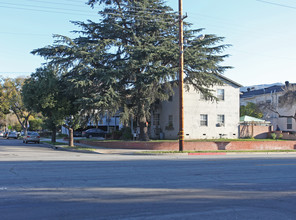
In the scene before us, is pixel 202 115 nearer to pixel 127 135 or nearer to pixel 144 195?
pixel 127 135

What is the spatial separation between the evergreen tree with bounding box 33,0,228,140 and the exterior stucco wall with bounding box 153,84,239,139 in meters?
4.53

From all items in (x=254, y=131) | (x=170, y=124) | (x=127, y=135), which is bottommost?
(x=127, y=135)

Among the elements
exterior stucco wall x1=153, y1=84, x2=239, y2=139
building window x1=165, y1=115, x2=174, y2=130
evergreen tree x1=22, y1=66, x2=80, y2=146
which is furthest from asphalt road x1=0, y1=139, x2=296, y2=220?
building window x1=165, y1=115, x2=174, y2=130

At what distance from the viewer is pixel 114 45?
26.8 meters

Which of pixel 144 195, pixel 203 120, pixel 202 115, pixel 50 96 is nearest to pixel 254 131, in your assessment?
pixel 203 120

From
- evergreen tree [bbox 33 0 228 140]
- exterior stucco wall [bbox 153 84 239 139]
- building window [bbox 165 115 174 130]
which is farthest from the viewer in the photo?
building window [bbox 165 115 174 130]

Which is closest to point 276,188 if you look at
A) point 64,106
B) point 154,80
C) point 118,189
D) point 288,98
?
point 118,189

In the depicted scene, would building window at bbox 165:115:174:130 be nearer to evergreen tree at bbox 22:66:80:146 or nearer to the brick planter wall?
the brick planter wall

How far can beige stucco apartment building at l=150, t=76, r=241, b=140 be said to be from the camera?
3209 centimetres

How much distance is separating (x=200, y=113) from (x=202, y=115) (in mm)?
364

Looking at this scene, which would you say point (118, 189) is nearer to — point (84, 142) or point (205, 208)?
point (205, 208)

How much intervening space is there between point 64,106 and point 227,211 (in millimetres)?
22753

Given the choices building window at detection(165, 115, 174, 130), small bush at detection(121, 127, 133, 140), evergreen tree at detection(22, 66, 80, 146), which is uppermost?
evergreen tree at detection(22, 66, 80, 146)

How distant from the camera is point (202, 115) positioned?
32.6 m
